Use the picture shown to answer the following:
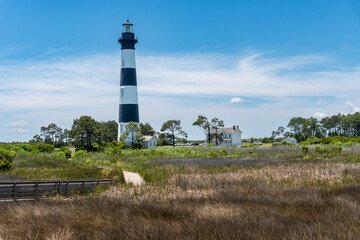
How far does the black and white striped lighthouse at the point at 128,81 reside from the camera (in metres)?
55.4

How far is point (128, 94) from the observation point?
55.7 meters

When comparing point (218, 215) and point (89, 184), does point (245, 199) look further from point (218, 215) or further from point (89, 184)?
point (89, 184)

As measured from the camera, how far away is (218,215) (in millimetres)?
7348

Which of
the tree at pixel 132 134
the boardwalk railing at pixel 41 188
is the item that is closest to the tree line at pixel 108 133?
the tree at pixel 132 134

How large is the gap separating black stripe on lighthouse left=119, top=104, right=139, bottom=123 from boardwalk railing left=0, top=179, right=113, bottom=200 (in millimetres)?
40884

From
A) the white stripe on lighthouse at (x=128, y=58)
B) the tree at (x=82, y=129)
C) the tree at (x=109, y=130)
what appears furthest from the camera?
the tree at (x=109, y=130)

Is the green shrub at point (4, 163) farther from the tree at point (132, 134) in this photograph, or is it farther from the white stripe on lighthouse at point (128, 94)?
the tree at point (132, 134)

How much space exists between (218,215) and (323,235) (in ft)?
7.19

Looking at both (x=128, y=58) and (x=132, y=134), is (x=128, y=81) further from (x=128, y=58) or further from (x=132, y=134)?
(x=132, y=134)

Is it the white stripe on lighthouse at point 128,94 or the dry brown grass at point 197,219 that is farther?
the white stripe on lighthouse at point 128,94

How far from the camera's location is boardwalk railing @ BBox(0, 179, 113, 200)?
529 inches

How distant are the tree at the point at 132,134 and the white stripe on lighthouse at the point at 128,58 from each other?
9.03m

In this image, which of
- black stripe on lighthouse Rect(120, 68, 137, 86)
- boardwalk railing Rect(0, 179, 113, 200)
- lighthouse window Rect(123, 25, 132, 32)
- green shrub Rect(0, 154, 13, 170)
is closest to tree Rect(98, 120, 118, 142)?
black stripe on lighthouse Rect(120, 68, 137, 86)

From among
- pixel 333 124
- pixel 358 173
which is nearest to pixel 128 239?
pixel 358 173
